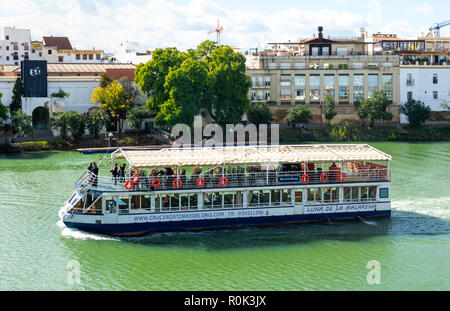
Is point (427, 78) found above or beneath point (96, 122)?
above

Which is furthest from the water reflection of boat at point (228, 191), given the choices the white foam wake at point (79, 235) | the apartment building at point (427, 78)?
the apartment building at point (427, 78)

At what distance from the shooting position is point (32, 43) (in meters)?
107

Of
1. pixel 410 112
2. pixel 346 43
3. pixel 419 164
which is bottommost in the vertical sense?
pixel 419 164

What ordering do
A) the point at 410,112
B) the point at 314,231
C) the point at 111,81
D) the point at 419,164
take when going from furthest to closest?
the point at 410,112, the point at 111,81, the point at 419,164, the point at 314,231

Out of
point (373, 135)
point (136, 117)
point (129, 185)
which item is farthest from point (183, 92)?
point (129, 185)

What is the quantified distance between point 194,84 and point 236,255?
127ft

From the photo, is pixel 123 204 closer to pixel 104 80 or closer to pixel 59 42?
pixel 104 80

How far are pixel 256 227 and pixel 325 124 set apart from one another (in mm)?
50900

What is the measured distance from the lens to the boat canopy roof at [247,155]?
35.4 meters

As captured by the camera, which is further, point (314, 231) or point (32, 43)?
point (32, 43)

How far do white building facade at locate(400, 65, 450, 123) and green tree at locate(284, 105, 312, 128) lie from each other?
15.9 metres

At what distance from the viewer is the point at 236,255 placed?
1266 inches

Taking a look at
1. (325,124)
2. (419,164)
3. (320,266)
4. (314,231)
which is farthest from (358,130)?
(320,266)

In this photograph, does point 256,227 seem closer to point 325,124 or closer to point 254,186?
point 254,186
